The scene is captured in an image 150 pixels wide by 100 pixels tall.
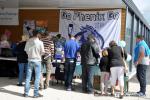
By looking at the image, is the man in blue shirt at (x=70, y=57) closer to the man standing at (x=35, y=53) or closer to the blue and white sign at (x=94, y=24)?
the man standing at (x=35, y=53)

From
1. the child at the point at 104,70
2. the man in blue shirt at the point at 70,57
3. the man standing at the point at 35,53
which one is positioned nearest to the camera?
the man standing at the point at 35,53

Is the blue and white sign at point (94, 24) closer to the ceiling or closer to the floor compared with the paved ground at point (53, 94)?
closer to the ceiling

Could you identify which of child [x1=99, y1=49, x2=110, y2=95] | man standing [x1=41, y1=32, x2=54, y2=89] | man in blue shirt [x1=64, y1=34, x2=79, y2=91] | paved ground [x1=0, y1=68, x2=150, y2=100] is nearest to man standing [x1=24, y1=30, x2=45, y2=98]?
paved ground [x1=0, y1=68, x2=150, y2=100]

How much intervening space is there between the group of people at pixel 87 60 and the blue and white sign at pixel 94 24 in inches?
118

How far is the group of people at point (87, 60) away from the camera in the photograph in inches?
412

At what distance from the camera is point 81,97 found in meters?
10.9

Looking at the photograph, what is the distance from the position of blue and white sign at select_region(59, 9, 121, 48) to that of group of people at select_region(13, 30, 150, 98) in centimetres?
300

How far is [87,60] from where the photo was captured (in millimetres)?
11461

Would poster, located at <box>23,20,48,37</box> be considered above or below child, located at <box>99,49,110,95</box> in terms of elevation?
above

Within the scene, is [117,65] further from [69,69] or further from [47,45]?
[47,45]

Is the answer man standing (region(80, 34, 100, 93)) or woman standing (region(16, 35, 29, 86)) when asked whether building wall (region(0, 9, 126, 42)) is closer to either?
woman standing (region(16, 35, 29, 86))

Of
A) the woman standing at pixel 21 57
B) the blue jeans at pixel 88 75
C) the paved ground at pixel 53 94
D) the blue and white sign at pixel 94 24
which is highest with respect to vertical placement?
the blue and white sign at pixel 94 24

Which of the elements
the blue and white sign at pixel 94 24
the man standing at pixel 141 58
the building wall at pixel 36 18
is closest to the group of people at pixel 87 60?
the man standing at pixel 141 58

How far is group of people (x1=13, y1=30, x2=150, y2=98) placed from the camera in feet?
34.3
